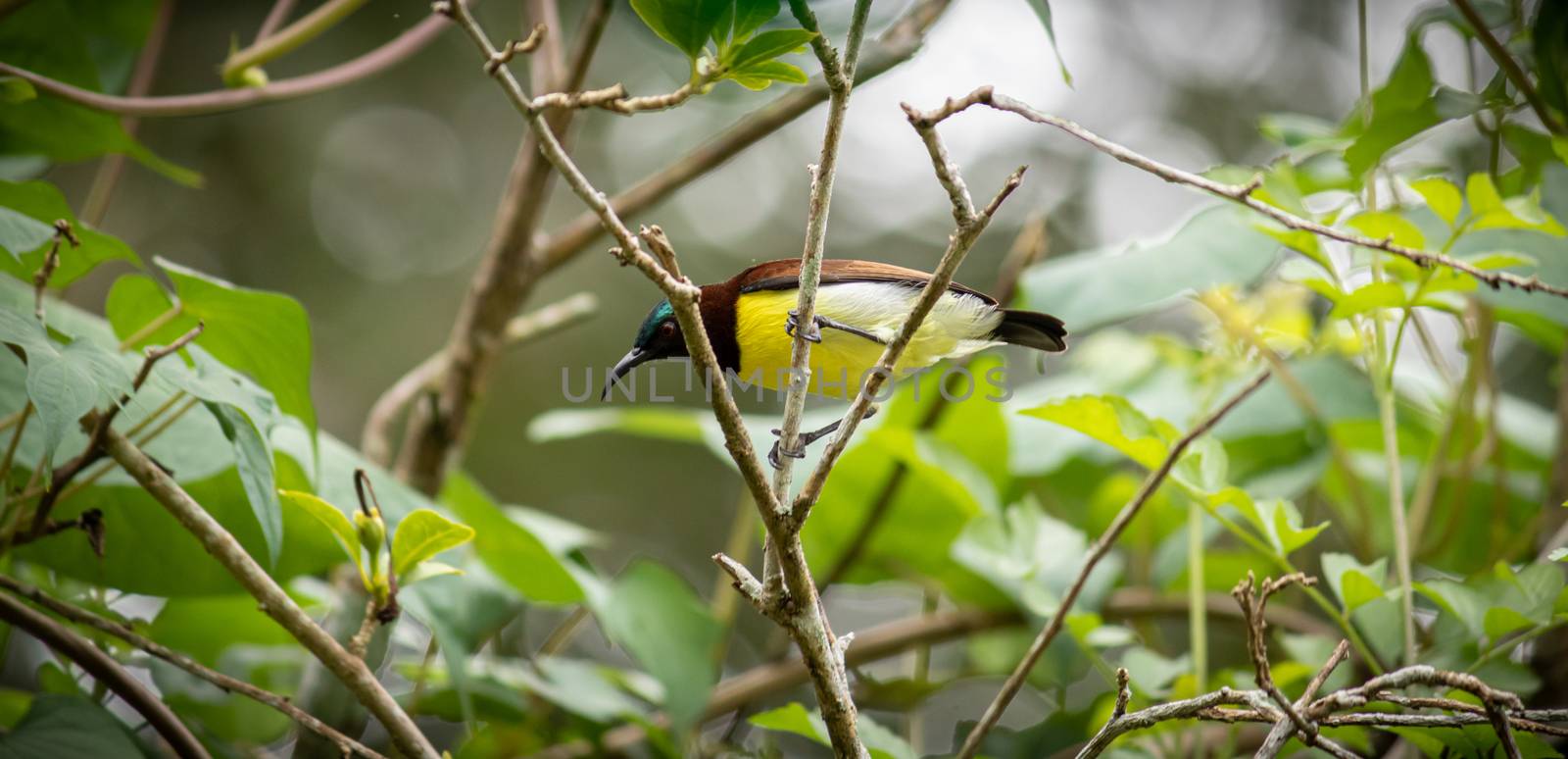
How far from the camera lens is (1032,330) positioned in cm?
215

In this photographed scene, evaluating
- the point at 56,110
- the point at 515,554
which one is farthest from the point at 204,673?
the point at 56,110

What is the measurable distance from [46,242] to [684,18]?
1083 millimetres

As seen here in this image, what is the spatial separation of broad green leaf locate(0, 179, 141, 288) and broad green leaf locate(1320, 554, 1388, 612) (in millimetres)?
1978

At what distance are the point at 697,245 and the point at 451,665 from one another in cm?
459

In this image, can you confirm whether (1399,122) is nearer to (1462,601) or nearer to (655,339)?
(1462,601)

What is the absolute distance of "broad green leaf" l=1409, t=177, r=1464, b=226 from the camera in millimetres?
1670

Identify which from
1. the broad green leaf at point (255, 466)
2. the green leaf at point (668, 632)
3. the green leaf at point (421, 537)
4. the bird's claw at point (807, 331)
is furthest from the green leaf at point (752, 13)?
the green leaf at point (668, 632)

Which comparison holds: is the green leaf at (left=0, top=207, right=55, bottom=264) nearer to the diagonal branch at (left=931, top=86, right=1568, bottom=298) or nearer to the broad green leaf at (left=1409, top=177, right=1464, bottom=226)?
the diagonal branch at (left=931, top=86, right=1568, bottom=298)

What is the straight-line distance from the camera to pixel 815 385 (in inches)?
65.6

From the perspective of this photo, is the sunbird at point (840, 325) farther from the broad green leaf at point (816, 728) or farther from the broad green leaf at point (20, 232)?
the broad green leaf at point (20, 232)

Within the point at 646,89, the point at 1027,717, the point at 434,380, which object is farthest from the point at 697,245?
the point at 434,380

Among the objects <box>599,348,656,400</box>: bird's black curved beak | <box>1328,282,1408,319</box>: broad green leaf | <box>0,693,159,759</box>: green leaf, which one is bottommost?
<box>0,693,159,759</box>: green leaf

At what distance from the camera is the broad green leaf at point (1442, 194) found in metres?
1.67

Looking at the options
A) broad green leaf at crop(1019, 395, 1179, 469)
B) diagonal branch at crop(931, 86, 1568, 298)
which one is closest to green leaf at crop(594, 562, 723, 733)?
broad green leaf at crop(1019, 395, 1179, 469)
